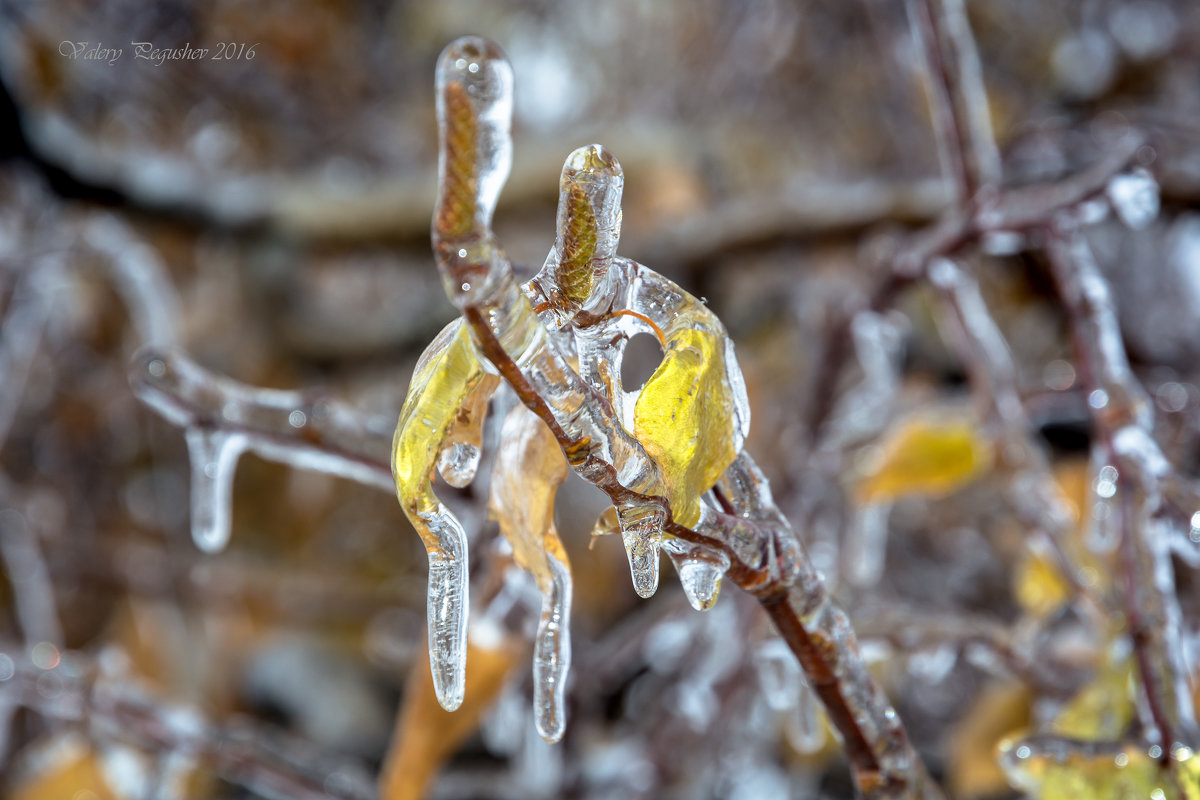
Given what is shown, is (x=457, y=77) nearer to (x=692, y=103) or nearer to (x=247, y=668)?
(x=247, y=668)

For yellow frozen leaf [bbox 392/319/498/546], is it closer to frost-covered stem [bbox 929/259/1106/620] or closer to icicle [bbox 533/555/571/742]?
icicle [bbox 533/555/571/742]

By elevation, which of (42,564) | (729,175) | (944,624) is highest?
(944,624)

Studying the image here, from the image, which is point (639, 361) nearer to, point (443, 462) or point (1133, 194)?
point (1133, 194)

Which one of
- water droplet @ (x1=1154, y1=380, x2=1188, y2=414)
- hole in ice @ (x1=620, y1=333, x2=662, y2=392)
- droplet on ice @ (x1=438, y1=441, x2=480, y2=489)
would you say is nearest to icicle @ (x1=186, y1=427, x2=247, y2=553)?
droplet on ice @ (x1=438, y1=441, x2=480, y2=489)

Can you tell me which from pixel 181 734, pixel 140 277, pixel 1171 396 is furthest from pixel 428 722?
pixel 140 277

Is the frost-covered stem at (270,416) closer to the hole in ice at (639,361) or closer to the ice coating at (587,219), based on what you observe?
the ice coating at (587,219)

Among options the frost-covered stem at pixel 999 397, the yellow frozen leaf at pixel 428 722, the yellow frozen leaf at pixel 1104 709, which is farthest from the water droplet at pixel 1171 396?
the yellow frozen leaf at pixel 428 722

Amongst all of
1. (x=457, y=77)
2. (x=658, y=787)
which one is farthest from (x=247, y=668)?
(x=457, y=77)
